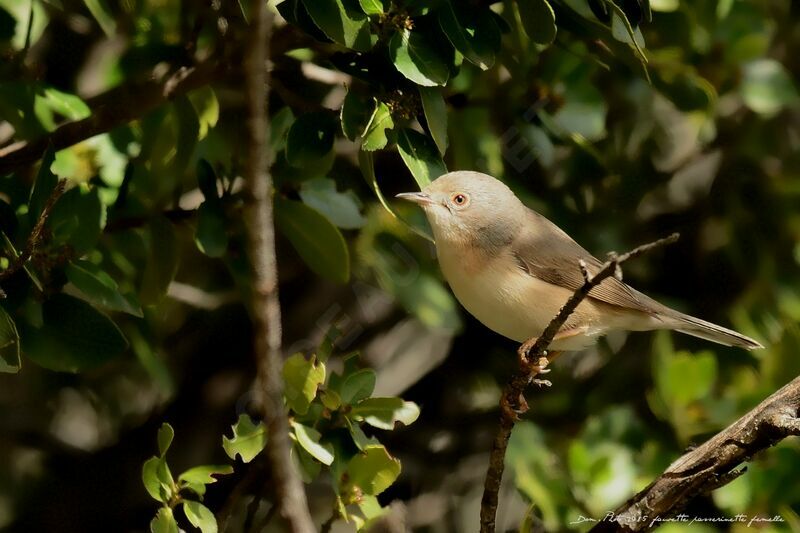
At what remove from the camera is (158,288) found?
310cm

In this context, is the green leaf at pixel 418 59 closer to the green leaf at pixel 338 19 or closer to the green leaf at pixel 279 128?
the green leaf at pixel 338 19

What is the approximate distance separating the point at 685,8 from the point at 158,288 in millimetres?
2181

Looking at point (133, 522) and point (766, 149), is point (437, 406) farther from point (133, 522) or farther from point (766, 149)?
point (766, 149)

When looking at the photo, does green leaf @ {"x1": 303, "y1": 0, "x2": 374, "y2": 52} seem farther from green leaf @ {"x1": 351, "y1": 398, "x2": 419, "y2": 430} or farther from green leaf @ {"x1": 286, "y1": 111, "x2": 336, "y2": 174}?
green leaf @ {"x1": 351, "y1": 398, "x2": 419, "y2": 430}

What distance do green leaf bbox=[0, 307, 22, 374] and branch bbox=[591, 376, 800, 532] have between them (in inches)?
60.5

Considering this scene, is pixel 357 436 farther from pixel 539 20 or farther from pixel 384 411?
pixel 539 20

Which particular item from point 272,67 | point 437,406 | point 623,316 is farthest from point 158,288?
point 437,406

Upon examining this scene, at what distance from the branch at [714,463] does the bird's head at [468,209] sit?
1.04 meters

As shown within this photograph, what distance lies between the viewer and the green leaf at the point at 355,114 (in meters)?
2.67

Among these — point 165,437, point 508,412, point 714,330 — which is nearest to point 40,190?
point 165,437

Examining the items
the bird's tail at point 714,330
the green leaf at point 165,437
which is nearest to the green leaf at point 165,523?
the green leaf at point 165,437

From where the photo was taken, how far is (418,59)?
8.53 ft

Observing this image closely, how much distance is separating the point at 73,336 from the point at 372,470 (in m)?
0.88

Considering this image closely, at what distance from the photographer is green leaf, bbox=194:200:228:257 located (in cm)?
294
